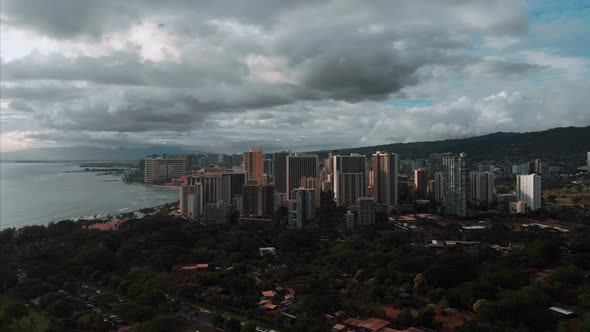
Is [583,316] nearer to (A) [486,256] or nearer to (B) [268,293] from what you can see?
(A) [486,256]

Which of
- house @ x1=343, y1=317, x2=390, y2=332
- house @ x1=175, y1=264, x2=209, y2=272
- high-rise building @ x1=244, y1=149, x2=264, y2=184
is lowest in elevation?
house @ x1=175, y1=264, x2=209, y2=272

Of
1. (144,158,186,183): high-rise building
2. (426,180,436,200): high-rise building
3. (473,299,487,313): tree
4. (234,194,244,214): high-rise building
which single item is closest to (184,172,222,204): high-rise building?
(234,194,244,214): high-rise building

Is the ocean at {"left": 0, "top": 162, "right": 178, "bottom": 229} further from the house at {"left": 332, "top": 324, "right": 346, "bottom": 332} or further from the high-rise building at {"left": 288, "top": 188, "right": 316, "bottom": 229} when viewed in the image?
the house at {"left": 332, "top": 324, "right": 346, "bottom": 332}

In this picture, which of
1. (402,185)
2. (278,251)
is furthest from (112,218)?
(402,185)

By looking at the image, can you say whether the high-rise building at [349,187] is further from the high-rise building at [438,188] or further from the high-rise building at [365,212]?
the high-rise building at [365,212]

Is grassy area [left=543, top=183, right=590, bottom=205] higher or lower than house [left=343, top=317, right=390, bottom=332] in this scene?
higher
